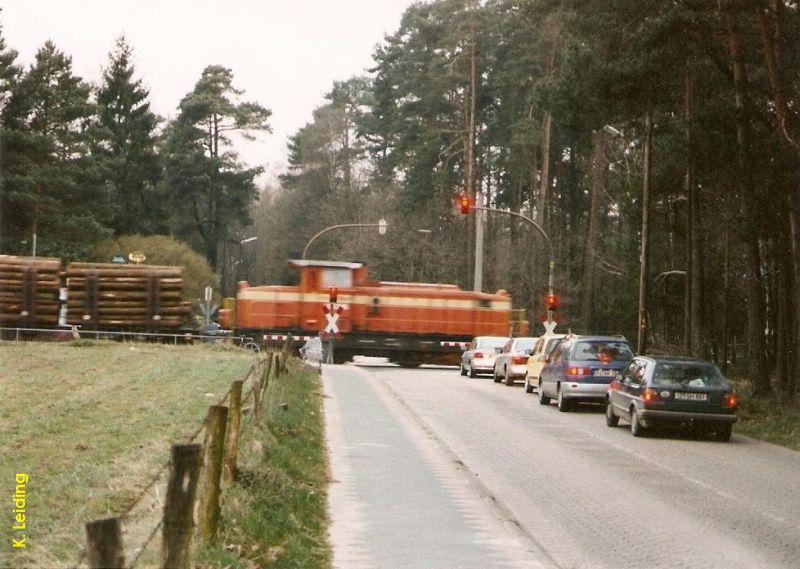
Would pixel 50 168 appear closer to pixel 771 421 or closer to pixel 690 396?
pixel 771 421

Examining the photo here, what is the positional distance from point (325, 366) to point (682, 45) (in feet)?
67.2

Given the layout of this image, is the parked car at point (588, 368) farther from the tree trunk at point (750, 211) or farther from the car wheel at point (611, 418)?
the tree trunk at point (750, 211)

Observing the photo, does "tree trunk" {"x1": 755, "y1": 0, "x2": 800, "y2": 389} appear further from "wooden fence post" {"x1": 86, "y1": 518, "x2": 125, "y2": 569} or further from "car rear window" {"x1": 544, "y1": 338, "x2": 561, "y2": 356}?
"wooden fence post" {"x1": 86, "y1": 518, "x2": 125, "y2": 569}

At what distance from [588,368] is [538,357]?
6.31 m

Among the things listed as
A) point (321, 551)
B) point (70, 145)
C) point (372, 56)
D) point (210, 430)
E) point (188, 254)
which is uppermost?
point (372, 56)

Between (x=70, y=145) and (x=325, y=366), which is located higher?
(x=70, y=145)

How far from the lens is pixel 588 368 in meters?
29.0

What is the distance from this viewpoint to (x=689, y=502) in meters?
14.5

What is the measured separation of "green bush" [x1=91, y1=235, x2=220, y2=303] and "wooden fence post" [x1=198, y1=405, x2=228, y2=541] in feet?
216

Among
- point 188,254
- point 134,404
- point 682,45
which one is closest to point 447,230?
point 188,254

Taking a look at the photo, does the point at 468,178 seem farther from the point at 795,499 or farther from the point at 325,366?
the point at 795,499

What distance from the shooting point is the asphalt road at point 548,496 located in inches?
430

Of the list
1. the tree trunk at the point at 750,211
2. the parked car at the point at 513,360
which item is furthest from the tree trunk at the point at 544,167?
the tree trunk at the point at 750,211

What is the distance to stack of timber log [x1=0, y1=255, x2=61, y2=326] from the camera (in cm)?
4722
